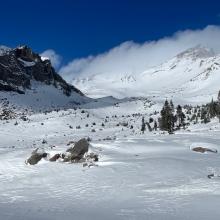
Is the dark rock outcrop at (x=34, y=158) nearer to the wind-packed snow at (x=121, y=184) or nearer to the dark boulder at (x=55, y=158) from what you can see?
the wind-packed snow at (x=121, y=184)

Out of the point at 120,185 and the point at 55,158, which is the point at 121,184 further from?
the point at 55,158

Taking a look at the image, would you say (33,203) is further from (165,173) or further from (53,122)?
(53,122)

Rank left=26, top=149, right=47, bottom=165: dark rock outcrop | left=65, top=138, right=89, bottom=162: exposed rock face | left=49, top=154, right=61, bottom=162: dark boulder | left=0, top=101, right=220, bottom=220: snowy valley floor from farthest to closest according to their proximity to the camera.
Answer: left=49, top=154, right=61, bottom=162: dark boulder, left=26, top=149, right=47, bottom=165: dark rock outcrop, left=65, top=138, right=89, bottom=162: exposed rock face, left=0, top=101, right=220, bottom=220: snowy valley floor

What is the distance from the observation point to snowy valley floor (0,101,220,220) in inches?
899

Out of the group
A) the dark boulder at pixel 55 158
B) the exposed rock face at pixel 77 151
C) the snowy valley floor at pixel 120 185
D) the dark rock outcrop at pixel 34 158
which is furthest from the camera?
the dark boulder at pixel 55 158

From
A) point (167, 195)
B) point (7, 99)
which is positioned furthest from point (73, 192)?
point (7, 99)

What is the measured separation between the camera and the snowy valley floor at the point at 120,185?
74.9 feet

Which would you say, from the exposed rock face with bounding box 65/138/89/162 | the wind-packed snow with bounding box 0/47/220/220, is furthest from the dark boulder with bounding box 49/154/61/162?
the exposed rock face with bounding box 65/138/89/162

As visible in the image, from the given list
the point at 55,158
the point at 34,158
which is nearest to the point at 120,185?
the point at 55,158

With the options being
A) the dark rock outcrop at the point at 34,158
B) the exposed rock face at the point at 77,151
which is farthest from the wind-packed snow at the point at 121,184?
the exposed rock face at the point at 77,151

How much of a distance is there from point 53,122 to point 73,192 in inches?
3162

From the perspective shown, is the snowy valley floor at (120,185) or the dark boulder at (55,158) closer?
the snowy valley floor at (120,185)

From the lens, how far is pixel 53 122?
357 ft

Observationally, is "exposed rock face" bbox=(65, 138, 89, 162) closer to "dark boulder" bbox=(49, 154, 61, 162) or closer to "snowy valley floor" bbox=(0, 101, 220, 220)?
"dark boulder" bbox=(49, 154, 61, 162)
